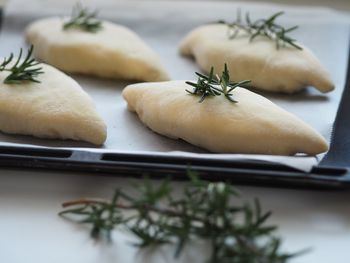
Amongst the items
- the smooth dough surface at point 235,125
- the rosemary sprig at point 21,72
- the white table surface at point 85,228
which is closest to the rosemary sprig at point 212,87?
the smooth dough surface at point 235,125

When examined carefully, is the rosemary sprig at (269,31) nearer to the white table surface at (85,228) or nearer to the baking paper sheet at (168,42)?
the baking paper sheet at (168,42)

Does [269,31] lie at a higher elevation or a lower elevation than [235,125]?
higher

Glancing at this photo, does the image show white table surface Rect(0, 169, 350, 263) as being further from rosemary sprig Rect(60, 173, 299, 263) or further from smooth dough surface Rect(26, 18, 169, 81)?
smooth dough surface Rect(26, 18, 169, 81)

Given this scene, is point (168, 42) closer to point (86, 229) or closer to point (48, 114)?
point (48, 114)

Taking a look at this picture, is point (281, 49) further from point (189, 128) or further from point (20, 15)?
point (20, 15)

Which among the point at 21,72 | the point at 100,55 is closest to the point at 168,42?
the point at 100,55

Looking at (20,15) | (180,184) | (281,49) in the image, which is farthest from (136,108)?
(20,15)

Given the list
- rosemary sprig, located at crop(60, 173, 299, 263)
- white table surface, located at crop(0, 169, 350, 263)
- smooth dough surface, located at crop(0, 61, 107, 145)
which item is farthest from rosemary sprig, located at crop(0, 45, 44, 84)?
rosemary sprig, located at crop(60, 173, 299, 263)
